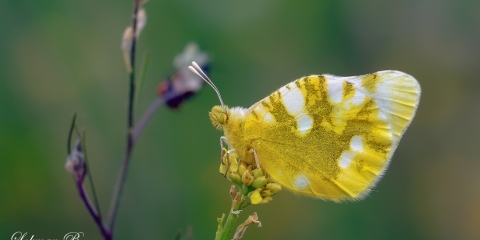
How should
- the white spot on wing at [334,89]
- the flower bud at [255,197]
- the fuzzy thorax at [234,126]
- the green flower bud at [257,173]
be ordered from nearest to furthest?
the flower bud at [255,197]
the green flower bud at [257,173]
the fuzzy thorax at [234,126]
the white spot on wing at [334,89]

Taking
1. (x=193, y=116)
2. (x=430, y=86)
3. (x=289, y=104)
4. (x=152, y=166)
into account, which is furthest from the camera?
(x=430, y=86)

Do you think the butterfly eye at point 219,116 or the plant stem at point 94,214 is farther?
the butterfly eye at point 219,116

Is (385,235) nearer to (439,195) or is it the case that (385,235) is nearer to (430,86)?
(439,195)

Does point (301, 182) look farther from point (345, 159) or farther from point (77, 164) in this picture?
point (77, 164)

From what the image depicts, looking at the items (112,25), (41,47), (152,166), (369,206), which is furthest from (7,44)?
(369,206)

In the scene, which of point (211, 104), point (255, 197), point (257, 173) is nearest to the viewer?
point (255, 197)

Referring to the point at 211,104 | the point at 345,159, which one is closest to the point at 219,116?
the point at 345,159

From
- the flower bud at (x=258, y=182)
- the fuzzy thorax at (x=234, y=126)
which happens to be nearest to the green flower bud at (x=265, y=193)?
the flower bud at (x=258, y=182)

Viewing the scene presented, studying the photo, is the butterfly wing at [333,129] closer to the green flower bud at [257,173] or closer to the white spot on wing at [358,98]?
the white spot on wing at [358,98]
